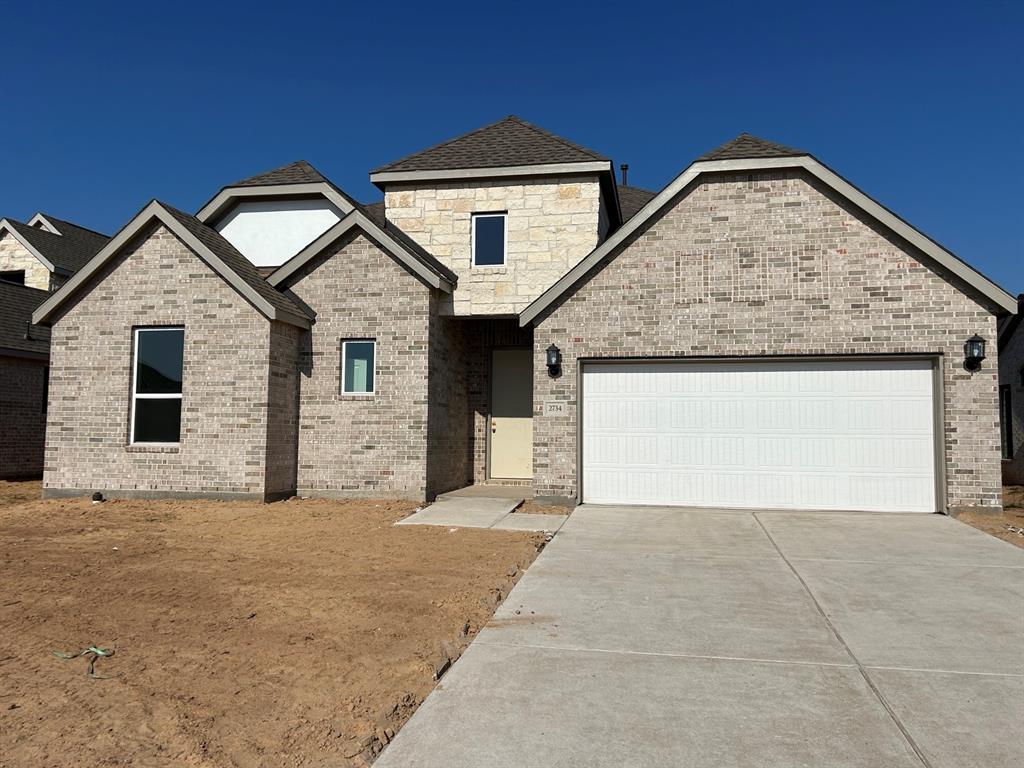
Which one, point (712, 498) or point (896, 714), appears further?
point (712, 498)

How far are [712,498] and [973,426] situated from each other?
4065 millimetres

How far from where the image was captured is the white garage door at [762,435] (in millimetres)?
11031

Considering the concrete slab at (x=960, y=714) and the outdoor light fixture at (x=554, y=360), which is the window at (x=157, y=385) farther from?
the concrete slab at (x=960, y=714)

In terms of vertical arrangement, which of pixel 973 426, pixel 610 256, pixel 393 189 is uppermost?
pixel 393 189

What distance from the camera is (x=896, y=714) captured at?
372cm

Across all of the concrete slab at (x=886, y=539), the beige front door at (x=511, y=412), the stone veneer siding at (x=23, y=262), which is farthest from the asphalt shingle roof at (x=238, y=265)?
the stone veneer siding at (x=23, y=262)

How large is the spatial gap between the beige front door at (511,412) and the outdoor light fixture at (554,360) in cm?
333

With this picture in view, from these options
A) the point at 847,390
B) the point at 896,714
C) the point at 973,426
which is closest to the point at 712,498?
the point at 847,390

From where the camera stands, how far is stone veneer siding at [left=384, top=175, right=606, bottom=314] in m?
13.9

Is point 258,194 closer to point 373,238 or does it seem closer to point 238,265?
point 238,265

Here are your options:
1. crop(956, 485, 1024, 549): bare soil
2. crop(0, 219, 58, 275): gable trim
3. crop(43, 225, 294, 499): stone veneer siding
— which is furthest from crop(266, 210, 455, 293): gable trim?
crop(0, 219, 58, 275): gable trim

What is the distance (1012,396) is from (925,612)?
14287mm

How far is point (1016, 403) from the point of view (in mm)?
16578

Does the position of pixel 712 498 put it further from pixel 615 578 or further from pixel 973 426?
pixel 615 578
